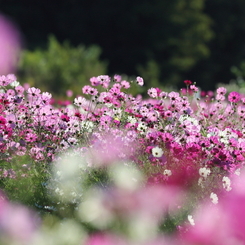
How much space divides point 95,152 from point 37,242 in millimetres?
1638

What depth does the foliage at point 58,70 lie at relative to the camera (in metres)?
13.8

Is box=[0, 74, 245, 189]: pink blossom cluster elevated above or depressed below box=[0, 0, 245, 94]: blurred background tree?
below

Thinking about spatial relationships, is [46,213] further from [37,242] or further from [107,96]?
[37,242]

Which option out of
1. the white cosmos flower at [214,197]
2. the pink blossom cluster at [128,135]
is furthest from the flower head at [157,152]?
the white cosmos flower at [214,197]

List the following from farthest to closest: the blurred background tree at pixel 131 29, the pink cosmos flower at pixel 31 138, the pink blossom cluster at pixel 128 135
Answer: the blurred background tree at pixel 131 29
the pink cosmos flower at pixel 31 138
the pink blossom cluster at pixel 128 135

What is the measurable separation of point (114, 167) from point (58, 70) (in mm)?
10864

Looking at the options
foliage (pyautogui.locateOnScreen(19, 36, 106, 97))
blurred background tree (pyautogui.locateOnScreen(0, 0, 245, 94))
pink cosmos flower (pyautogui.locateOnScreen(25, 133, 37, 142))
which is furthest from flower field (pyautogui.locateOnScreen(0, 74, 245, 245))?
blurred background tree (pyautogui.locateOnScreen(0, 0, 245, 94))

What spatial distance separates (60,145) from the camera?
12.2 ft

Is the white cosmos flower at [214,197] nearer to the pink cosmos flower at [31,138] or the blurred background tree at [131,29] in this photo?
the pink cosmos flower at [31,138]

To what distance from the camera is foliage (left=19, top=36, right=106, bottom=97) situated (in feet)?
45.3

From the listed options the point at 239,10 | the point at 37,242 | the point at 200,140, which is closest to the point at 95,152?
the point at 200,140

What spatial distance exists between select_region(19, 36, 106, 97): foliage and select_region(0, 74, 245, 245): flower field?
9171 millimetres

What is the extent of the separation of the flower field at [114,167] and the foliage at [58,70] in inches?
361

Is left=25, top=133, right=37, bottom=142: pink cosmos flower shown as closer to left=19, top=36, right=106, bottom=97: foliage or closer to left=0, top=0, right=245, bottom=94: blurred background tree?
left=19, top=36, right=106, bottom=97: foliage
